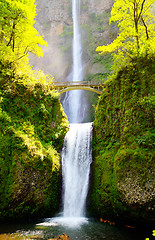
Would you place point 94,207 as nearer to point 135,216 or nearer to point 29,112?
point 135,216

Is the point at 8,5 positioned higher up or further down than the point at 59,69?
further down

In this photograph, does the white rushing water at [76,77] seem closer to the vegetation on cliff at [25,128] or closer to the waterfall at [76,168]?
the waterfall at [76,168]

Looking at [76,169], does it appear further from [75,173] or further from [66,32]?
[66,32]

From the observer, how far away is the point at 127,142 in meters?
9.55

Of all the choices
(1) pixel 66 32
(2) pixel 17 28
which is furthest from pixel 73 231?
(1) pixel 66 32

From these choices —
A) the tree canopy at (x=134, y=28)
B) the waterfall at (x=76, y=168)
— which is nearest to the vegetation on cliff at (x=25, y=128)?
the waterfall at (x=76, y=168)

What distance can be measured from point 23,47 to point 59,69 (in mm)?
24529

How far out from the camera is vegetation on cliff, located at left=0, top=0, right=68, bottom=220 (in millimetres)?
9523

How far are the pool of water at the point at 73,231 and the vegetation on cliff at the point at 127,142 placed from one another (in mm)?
653

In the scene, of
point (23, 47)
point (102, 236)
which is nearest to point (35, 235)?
point (102, 236)

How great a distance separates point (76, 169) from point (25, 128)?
14.2 ft

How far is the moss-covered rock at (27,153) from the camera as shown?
940cm

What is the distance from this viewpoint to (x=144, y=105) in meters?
9.53

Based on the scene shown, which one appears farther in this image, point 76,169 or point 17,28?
point 17,28
